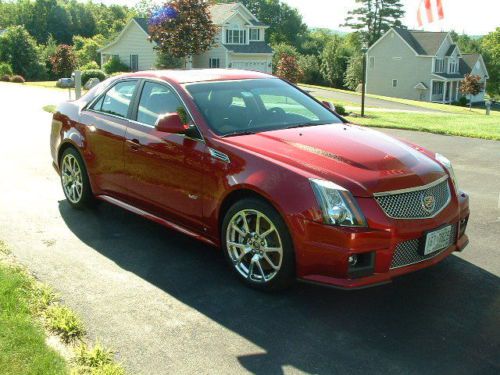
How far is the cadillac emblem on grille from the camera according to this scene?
14.4ft

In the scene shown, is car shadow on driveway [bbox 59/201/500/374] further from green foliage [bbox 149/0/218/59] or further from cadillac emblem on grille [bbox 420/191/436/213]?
Result: green foliage [bbox 149/0/218/59]

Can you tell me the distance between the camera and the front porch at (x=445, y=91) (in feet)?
223

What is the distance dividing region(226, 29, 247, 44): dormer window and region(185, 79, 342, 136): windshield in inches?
1942

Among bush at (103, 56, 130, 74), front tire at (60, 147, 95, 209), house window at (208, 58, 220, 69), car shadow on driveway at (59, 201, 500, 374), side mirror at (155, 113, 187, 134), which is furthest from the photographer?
bush at (103, 56, 130, 74)

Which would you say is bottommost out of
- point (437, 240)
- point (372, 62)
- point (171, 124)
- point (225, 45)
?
point (437, 240)

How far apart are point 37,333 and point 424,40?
7157cm

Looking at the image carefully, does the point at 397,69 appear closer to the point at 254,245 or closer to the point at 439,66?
the point at 439,66

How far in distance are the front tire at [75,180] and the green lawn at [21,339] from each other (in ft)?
7.18

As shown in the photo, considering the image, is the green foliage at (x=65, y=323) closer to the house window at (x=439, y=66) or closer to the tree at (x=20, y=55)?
the tree at (x=20, y=55)

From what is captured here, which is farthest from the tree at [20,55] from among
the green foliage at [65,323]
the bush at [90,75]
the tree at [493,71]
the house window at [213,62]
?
the tree at [493,71]

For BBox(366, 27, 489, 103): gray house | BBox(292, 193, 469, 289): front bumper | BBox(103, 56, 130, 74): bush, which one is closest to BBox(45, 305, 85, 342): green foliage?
BBox(292, 193, 469, 289): front bumper

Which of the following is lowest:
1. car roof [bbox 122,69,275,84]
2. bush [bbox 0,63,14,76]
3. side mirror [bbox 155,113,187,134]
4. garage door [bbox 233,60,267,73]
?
side mirror [bbox 155,113,187,134]

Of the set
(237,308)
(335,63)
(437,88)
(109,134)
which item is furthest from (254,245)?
(335,63)

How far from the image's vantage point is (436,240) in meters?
4.41
